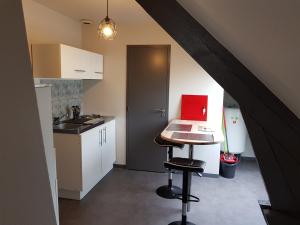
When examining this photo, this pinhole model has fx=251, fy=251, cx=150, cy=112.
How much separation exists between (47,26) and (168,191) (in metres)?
2.74

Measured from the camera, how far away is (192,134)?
9.95 feet

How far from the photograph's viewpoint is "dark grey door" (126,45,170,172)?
13.3 ft

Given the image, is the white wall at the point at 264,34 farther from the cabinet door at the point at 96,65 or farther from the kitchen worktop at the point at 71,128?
the cabinet door at the point at 96,65

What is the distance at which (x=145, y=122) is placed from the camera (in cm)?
423

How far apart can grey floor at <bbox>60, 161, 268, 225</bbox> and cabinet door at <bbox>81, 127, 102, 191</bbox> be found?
0.55 ft

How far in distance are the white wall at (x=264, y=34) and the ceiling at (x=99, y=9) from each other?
98.7 inches

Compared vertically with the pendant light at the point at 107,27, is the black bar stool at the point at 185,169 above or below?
below

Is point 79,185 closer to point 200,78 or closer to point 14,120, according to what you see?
point 200,78

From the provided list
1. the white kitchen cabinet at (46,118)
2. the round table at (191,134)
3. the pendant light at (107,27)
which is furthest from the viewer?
the round table at (191,134)

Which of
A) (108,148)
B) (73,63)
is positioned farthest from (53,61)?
(108,148)

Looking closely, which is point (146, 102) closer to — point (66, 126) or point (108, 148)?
point (108, 148)

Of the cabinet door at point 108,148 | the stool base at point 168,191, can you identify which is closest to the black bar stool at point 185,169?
the stool base at point 168,191

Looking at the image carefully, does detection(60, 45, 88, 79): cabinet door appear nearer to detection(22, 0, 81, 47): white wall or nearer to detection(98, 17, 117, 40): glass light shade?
detection(22, 0, 81, 47): white wall

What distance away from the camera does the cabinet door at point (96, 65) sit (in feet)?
12.4
